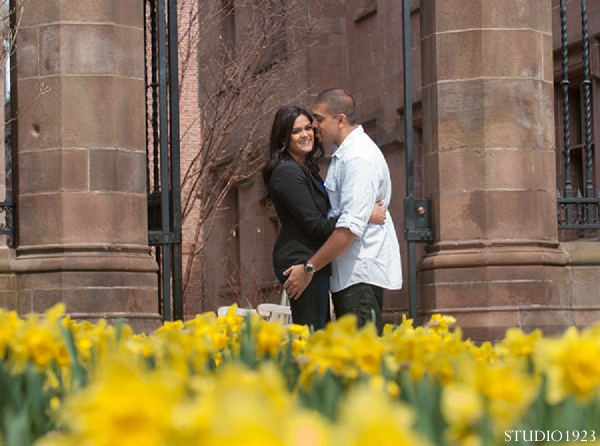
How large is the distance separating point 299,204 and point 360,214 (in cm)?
29

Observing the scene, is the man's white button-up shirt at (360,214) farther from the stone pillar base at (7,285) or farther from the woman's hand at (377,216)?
the stone pillar base at (7,285)

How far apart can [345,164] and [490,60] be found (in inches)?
115

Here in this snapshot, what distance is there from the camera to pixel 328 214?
570 centimetres

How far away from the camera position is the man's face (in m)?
5.62

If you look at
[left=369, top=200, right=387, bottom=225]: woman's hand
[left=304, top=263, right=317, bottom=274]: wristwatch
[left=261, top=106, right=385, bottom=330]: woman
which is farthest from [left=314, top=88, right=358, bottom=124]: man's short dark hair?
[left=304, top=263, right=317, bottom=274]: wristwatch

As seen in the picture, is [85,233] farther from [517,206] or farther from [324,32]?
[324,32]

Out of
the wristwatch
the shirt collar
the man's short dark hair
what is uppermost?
the man's short dark hair

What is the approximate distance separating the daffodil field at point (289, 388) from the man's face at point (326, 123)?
6.76 feet

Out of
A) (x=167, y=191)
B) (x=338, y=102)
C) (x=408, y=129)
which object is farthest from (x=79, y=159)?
(x=338, y=102)

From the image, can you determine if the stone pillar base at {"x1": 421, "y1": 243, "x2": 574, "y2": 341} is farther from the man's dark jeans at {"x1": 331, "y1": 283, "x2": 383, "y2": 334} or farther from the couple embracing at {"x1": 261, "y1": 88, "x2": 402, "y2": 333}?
the man's dark jeans at {"x1": 331, "y1": 283, "x2": 383, "y2": 334}

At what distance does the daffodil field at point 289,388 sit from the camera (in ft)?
4.41

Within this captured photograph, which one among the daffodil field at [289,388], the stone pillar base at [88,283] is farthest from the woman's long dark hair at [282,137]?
the stone pillar base at [88,283]

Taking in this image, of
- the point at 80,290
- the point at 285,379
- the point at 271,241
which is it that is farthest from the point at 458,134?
the point at 271,241

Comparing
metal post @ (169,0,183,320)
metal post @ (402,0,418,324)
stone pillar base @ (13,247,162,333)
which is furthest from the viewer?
metal post @ (402,0,418,324)
